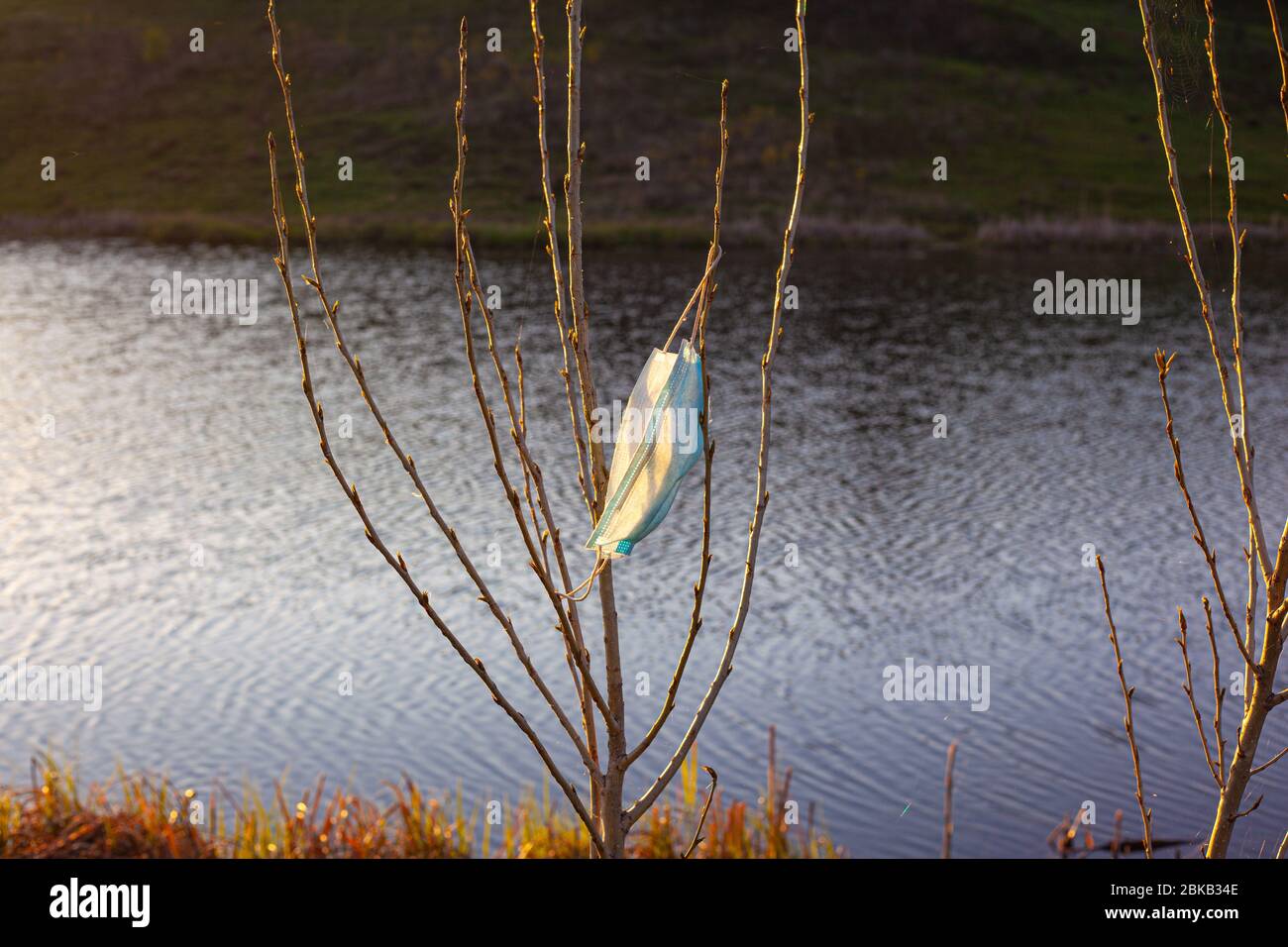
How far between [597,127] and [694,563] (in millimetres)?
41412

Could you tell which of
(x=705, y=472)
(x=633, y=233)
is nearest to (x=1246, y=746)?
(x=705, y=472)

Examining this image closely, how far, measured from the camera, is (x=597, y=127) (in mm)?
53844

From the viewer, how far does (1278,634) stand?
71.5 inches

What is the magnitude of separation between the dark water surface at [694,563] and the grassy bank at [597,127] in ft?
57.4

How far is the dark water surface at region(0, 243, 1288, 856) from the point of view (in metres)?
10.7

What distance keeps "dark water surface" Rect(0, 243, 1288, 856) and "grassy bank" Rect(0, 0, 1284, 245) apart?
17502 mm

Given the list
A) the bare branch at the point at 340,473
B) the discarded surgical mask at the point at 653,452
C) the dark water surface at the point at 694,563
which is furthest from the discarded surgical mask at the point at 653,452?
the dark water surface at the point at 694,563

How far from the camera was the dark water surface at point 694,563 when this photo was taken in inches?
420

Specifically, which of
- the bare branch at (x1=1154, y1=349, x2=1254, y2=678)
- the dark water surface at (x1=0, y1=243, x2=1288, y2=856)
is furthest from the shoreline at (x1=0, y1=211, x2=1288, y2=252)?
the bare branch at (x1=1154, y1=349, x2=1254, y2=678)

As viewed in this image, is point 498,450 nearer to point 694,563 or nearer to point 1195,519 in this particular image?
point 1195,519

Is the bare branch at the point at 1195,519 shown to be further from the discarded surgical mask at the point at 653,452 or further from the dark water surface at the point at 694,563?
the dark water surface at the point at 694,563

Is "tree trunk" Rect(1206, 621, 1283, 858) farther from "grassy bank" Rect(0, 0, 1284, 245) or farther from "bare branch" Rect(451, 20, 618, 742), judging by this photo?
"grassy bank" Rect(0, 0, 1284, 245)
